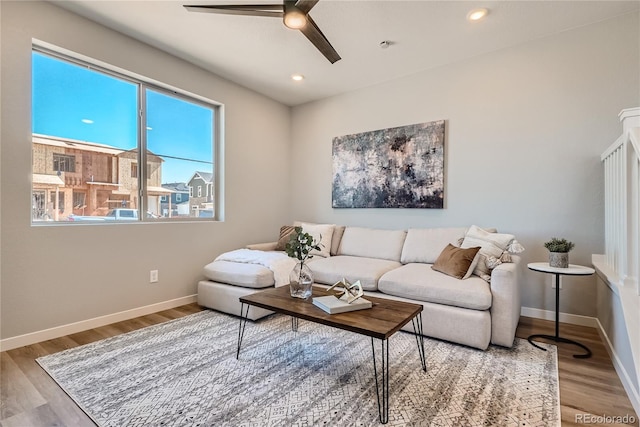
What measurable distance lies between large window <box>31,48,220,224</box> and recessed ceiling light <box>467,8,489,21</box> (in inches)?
117

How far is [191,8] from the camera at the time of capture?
1971mm

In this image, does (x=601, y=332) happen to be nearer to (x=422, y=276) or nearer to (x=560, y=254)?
(x=560, y=254)

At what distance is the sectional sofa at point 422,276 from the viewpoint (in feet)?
7.38

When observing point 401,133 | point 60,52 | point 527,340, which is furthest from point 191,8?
point 527,340

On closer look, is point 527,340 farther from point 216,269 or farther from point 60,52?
point 60,52

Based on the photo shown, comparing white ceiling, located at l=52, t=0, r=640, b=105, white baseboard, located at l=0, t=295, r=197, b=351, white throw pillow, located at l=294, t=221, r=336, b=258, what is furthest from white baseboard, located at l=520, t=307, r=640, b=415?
white baseboard, located at l=0, t=295, r=197, b=351

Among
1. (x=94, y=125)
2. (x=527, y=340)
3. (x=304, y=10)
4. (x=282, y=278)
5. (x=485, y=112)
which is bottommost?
(x=527, y=340)

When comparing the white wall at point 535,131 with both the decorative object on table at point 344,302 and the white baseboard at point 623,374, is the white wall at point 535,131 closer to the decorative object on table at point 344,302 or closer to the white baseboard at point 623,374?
the white baseboard at point 623,374

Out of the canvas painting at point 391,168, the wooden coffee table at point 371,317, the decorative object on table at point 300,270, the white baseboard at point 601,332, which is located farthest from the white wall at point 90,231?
the white baseboard at point 601,332

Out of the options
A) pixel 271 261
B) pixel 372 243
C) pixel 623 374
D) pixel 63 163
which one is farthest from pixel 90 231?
pixel 623 374

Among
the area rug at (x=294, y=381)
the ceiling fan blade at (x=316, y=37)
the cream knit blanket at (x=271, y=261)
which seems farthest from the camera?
the cream knit blanket at (x=271, y=261)

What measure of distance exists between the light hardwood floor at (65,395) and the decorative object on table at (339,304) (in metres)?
1.12

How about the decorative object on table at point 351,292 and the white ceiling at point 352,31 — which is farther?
the white ceiling at point 352,31

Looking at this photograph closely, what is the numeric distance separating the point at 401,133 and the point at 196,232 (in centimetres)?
273
